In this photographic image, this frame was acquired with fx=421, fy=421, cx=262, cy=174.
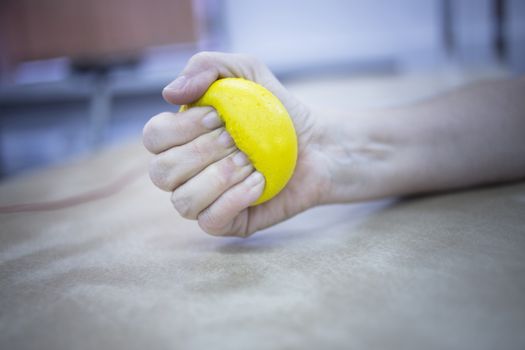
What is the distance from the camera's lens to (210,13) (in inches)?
133

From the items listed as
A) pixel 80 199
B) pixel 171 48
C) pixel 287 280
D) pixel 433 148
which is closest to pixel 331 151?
pixel 433 148

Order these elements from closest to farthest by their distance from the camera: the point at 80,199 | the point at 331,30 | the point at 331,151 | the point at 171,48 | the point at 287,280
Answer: the point at 287,280
the point at 331,151
the point at 80,199
the point at 171,48
the point at 331,30

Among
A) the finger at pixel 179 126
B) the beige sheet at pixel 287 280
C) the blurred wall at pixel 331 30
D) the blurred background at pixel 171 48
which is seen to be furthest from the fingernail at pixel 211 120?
the blurred wall at pixel 331 30

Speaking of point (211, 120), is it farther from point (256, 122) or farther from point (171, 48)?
point (171, 48)

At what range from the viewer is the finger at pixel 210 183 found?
54 cm

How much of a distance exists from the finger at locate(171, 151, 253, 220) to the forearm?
0.19 metres

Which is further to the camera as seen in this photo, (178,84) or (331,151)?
(331,151)

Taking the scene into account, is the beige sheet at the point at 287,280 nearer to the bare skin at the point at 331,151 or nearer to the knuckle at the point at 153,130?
the bare skin at the point at 331,151

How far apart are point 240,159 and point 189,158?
0.22 feet

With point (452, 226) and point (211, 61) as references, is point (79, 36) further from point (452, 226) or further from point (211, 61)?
point (452, 226)

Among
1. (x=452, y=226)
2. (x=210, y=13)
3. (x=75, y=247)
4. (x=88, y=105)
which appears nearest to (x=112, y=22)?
(x=210, y=13)

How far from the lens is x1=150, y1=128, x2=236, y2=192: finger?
1.80ft

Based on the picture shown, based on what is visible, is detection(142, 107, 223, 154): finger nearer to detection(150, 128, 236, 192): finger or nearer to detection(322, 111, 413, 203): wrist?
detection(150, 128, 236, 192): finger

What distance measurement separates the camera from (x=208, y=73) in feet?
1.85
